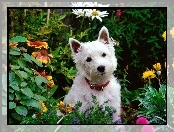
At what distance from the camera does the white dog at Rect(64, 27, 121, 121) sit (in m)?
5.95

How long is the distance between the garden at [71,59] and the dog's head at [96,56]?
1.18ft

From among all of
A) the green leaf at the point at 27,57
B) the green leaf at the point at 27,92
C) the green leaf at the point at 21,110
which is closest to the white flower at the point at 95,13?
the green leaf at the point at 27,57

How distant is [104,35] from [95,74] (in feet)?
1.32

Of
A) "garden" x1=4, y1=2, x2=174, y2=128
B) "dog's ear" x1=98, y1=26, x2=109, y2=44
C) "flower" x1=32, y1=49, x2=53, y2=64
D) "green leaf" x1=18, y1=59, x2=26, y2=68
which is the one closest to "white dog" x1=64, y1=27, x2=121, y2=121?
"dog's ear" x1=98, y1=26, x2=109, y2=44

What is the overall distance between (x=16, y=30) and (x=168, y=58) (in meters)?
1.72

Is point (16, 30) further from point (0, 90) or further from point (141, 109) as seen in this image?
point (141, 109)

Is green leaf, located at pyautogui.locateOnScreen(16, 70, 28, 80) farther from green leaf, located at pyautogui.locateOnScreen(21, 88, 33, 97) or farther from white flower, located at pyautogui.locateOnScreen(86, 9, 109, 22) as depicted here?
white flower, located at pyautogui.locateOnScreen(86, 9, 109, 22)

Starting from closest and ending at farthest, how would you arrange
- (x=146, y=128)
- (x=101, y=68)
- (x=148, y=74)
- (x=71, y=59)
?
1. (x=101, y=68)
2. (x=146, y=128)
3. (x=71, y=59)
4. (x=148, y=74)

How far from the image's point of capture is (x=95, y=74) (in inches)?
235

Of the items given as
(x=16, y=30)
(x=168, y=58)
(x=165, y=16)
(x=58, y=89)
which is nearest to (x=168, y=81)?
(x=168, y=58)

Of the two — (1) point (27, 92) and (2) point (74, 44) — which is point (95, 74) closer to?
(2) point (74, 44)

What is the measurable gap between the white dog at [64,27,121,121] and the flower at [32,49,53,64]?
428 millimetres

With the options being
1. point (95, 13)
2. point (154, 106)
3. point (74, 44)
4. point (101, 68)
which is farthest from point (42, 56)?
point (154, 106)

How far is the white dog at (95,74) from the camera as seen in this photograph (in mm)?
5945
